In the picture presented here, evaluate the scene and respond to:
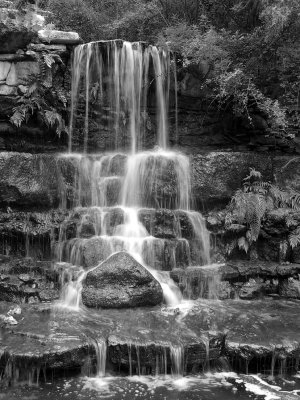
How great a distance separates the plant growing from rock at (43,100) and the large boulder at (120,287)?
5.37 m

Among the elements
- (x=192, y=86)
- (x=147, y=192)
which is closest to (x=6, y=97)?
(x=147, y=192)

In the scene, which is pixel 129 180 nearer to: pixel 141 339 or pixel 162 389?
pixel 141 339

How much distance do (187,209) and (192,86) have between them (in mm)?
4692

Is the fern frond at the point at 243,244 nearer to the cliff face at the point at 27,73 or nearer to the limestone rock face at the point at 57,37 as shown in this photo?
the cliff face at the point at 27,73

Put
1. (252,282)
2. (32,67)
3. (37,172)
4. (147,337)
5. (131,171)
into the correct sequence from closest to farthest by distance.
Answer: (147,337) → (252,282) → (37,172) → (131,171) → (32,67)

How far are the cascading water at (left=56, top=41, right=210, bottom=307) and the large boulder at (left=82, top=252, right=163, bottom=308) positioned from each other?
40 centimetres

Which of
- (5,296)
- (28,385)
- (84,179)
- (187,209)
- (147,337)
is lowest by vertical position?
(28,385)

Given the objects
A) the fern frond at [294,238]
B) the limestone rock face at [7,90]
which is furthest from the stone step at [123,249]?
the limestone rock face at [7,90]

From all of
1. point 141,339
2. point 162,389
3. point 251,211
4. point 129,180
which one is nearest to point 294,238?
point 251,211

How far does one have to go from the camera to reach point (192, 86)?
523 inches

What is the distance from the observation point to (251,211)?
9.80 metres

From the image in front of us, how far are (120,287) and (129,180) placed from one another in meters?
3.68

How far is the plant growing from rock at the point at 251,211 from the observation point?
9695 mm

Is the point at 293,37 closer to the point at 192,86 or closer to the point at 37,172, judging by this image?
the point at 192,86
